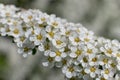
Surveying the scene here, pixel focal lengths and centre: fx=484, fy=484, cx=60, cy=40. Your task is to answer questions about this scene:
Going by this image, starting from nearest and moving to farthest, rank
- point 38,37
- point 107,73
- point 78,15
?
point 107,73, point 38,37, point 78,15

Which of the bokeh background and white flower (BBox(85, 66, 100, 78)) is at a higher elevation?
the bokeh background

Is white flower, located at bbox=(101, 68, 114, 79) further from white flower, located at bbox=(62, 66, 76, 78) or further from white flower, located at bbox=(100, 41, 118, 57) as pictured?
white flower, located at bbox=(62, 66, 76, 78)

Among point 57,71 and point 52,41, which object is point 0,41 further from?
point 52,41

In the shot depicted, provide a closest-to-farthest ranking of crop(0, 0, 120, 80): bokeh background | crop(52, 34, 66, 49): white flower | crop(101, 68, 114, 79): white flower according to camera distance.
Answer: crop(101, 68, 114, 79): white flower < crop(52, 34, 66, 49): white flower < crop(0, 0, 120, 80): bokeh background

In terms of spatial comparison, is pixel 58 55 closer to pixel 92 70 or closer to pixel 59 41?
pixel 59 41

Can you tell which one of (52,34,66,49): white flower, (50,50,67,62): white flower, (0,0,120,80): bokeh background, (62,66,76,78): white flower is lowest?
(62,66,76,78): white flower

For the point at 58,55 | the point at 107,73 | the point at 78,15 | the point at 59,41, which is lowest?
the point at 107,73

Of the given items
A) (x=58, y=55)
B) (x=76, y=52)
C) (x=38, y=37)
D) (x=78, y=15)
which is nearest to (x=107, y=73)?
(x=76, y=52)

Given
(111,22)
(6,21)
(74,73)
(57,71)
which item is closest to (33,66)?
(57,71)

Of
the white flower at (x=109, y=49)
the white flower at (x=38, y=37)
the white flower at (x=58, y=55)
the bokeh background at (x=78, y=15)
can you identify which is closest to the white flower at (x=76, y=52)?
the white flower at (x=58, y=55)

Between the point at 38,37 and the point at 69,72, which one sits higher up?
the point at 38,37

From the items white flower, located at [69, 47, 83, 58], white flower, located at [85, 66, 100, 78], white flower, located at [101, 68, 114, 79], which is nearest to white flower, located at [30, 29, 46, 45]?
white flower, located at [69, 47, 83, 58]

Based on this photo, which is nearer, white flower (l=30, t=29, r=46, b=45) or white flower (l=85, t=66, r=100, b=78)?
white flower (l=85, t=66, r=100, b=78)
